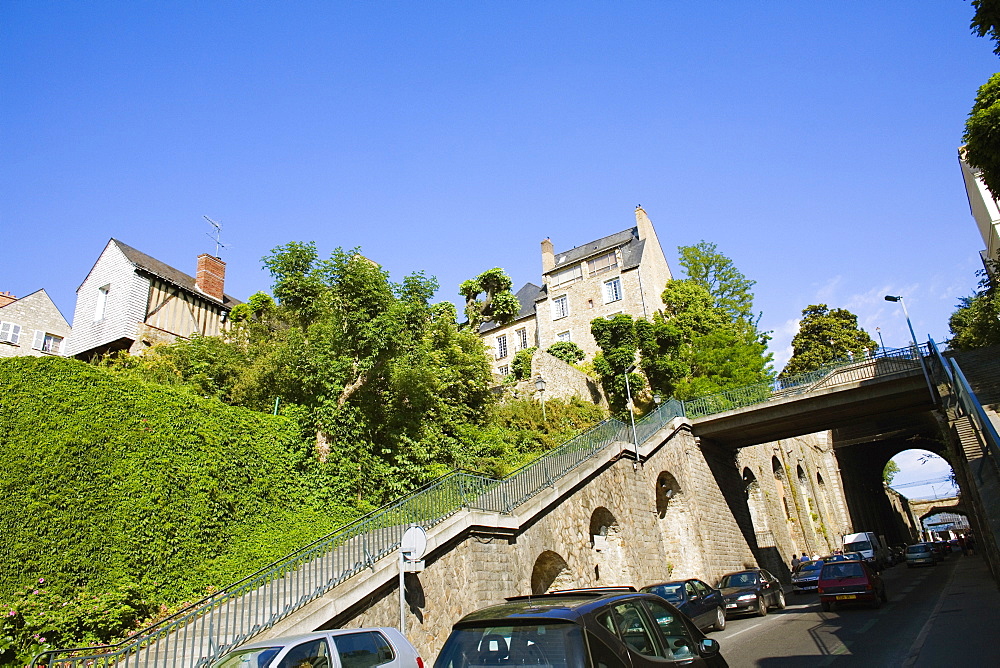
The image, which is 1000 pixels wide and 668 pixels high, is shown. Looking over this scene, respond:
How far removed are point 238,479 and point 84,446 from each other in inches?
121

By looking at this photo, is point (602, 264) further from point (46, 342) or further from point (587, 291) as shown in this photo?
point (46, 342)

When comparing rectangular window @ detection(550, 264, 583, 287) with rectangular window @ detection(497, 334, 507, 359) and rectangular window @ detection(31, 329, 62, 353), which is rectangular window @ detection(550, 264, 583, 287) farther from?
rectangular window @ detection(31, 329, 62, 353)

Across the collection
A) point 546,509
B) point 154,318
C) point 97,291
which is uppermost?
point 97,291

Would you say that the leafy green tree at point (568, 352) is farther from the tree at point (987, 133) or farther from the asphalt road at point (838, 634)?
the tree at point (987, 133)

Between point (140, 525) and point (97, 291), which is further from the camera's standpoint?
point (97, 291)

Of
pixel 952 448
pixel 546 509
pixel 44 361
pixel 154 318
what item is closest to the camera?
pixel 44 361

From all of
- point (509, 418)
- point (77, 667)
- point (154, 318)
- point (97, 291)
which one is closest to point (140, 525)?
point (77, 667)

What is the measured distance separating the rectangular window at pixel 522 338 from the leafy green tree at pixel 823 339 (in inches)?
828

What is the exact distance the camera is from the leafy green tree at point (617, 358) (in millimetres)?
34500

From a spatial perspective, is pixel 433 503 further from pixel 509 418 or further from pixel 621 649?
pixel 509 418

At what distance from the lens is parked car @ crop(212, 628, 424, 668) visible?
5883mm

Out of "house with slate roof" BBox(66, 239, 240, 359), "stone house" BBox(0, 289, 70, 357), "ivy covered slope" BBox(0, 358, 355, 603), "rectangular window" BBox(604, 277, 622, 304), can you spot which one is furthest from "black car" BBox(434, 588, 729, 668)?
"rectangular window" BBox(604, 277, 622, 304)

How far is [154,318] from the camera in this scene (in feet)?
90.6

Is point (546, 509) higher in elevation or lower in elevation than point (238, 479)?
lower
